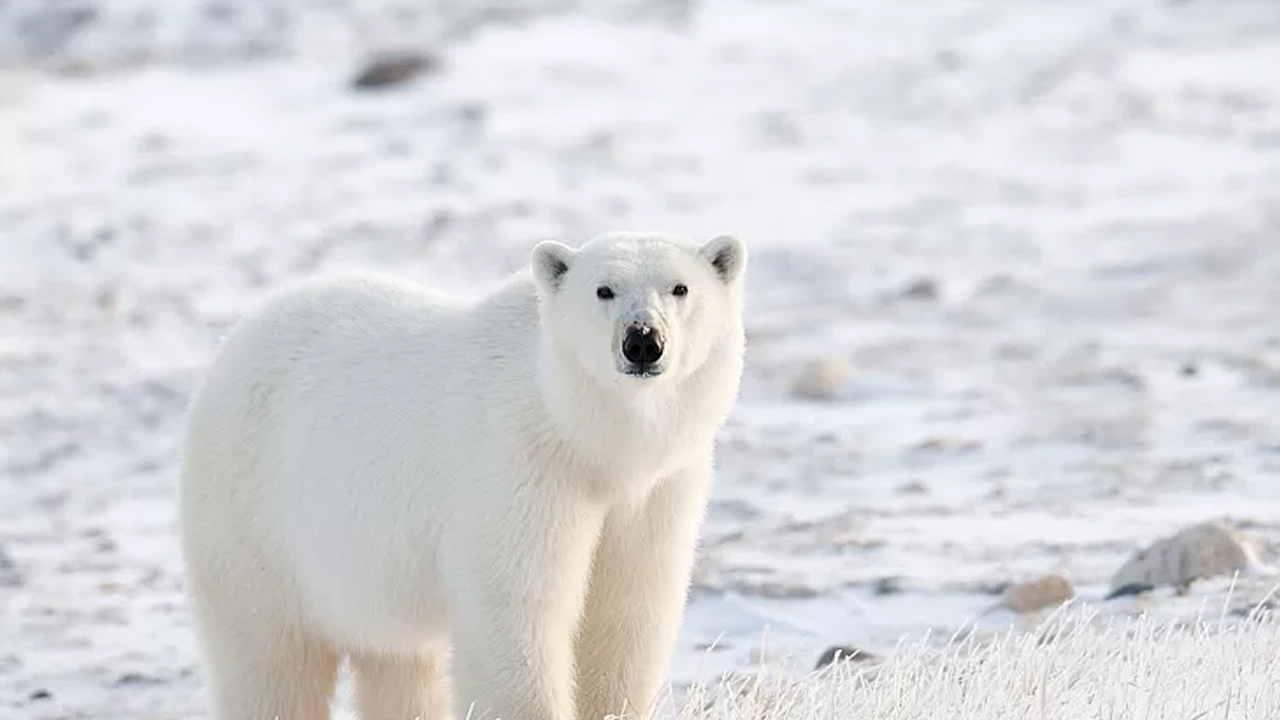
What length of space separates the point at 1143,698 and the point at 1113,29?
13797 millimetres

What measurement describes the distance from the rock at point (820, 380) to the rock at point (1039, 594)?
390 cm

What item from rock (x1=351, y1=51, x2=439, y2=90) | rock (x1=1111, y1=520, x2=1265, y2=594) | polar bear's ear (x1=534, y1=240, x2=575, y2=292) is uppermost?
polar bear's ear (x1=534, y1=240, x2=575, y2=292)

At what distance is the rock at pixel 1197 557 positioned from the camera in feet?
20.1

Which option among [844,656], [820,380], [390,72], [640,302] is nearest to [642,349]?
[640,302]

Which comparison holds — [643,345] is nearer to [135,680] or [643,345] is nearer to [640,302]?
[640,302]

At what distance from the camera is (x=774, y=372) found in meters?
10.7

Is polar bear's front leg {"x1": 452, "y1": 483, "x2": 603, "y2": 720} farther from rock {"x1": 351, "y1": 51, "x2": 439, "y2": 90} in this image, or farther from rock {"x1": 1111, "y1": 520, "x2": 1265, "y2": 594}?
rock {"x1": 351, "y1": 51, "x2": 439, "y2": 90}

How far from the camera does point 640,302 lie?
4027 mm

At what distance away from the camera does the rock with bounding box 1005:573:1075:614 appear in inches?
244

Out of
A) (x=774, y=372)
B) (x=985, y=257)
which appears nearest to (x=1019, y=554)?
(x=774, y=372)

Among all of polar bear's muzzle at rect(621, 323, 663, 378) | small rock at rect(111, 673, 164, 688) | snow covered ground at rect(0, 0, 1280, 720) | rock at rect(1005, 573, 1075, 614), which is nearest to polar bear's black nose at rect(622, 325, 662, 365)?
polar bear's muzzle at rect(621, 323, 663, 378)

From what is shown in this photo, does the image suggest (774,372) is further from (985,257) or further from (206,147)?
(206,147)

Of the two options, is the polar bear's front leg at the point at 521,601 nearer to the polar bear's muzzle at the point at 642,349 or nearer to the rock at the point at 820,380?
the polar bear's muzzle at the point at 642,349

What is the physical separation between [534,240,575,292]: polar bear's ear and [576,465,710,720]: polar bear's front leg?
0.47m
